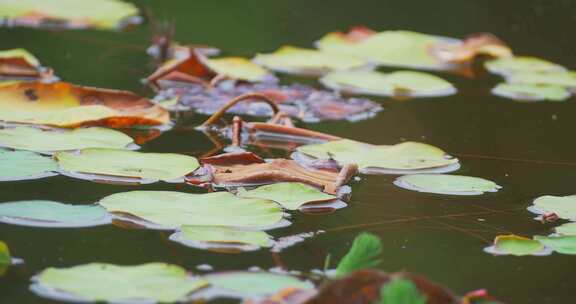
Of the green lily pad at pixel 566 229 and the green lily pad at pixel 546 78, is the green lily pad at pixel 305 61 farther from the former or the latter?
the green lily pad at pixel 566 229

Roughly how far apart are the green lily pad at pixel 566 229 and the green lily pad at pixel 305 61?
1293 mm

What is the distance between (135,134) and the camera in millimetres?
1988

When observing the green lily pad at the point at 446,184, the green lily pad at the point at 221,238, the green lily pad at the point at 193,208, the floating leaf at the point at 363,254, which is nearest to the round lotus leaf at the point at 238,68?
the green lily pad at the point at 446,184

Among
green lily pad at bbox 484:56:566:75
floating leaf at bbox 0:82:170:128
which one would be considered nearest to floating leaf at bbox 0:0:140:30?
floating leaf at bbox 0:82:170:128

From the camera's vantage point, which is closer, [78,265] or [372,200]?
[78,265]

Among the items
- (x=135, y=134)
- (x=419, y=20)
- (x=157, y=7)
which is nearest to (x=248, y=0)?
(x=157, y=7)

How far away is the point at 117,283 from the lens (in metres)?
1.16

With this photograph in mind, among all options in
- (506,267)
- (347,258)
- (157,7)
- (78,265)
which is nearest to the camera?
(347,258)

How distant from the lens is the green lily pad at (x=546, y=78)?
271cm

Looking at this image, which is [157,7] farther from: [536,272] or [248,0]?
[536,272]

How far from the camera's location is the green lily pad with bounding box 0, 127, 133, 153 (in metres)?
1.76

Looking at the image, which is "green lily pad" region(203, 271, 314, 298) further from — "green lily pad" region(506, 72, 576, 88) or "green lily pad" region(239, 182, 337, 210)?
"green lily pad" region(506, 72, 576, 88)

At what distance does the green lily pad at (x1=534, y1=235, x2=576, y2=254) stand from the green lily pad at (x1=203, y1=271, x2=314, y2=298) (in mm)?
425

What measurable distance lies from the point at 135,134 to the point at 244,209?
1.89 feet
